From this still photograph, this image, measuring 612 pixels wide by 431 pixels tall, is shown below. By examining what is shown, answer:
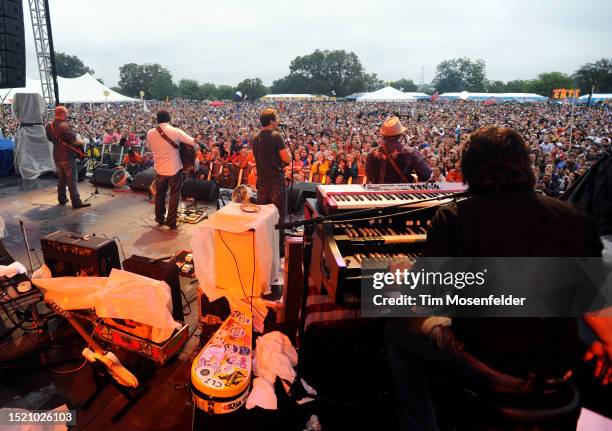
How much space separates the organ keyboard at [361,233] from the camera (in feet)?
6.76

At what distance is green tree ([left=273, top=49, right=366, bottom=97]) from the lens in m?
72.8

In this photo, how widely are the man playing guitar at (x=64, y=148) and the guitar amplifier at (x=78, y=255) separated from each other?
3.55 metres

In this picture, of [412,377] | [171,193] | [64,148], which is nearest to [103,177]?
[64,148]

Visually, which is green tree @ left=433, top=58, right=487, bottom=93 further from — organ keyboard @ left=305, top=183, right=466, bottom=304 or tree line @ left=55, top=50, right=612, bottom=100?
organ keyboard @ left=305, top=183, right=466, bottom=304

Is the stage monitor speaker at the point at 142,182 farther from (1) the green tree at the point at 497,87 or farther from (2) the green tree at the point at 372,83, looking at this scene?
(1) the green tree at the point at 497,87

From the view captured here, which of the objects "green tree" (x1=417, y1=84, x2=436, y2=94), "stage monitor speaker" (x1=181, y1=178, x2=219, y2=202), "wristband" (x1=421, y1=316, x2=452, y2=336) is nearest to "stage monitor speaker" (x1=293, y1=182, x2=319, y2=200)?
"stage monitor speaker" (x1=181, y1=178, x2=219, y2=202)

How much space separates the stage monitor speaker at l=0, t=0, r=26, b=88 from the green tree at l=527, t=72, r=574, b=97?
225ft

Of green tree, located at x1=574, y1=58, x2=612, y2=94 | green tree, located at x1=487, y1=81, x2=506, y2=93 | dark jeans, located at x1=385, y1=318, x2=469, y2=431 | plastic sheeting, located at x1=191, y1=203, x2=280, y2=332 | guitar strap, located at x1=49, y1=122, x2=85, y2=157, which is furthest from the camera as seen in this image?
green tree, located at x1=487, y1=81, x2=506, y2=93

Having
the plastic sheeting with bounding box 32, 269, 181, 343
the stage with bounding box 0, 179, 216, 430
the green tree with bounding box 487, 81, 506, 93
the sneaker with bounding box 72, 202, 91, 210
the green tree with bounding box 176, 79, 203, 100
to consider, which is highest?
the green tree with bounding box 487, 81, 506, 93

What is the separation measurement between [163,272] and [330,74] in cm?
7725

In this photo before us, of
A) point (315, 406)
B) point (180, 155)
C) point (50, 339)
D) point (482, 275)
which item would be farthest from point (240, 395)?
point (180, 155)

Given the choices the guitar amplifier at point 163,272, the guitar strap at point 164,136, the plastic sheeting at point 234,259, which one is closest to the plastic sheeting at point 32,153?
the guitar strap at point 164,136

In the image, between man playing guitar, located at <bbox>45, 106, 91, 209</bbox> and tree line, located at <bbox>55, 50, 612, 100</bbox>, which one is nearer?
man playing guitar, located at <bbox>45, 106, 91, 209</bbox>

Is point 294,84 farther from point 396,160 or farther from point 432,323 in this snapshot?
point 432,323
